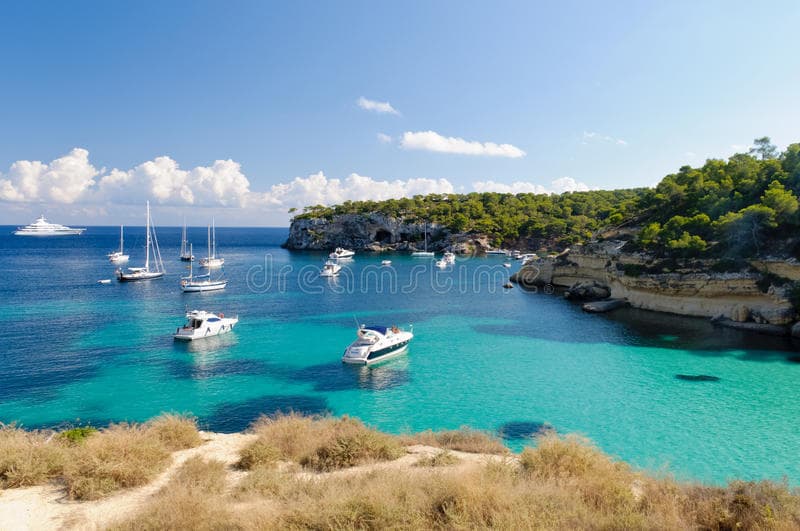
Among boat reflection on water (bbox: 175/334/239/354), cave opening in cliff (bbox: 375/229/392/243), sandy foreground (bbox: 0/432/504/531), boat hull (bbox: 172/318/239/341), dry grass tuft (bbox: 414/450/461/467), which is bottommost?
boat reflection on water (bbox: 175/334/239/354)

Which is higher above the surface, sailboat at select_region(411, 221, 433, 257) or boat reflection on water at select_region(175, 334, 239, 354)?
sailboat at select_region(411, 221, 433, 257)

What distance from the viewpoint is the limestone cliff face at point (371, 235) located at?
104950mm

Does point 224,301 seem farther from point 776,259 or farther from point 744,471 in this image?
point 776,259

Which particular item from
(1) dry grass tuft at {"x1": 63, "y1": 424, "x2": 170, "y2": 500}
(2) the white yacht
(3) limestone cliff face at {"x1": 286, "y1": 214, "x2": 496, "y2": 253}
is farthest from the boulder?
(2) the white yacht

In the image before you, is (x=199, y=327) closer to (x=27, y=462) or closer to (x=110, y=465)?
(x=27, y=462)

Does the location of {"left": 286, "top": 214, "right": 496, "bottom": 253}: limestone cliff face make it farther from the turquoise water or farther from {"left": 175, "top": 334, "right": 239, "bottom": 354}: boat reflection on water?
{"left": 175, "top": 334, "right": 239, "bottom": 354}: boat reflection on water

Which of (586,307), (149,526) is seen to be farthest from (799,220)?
(149,526)

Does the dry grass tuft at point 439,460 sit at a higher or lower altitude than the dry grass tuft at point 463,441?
higher

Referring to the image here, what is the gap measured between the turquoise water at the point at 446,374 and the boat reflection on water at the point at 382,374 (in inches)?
5.5

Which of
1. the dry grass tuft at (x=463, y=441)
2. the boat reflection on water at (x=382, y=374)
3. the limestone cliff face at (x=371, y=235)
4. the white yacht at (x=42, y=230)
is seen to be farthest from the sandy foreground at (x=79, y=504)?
the white yacht at (x=42, y=230)

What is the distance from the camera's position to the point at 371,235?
110438 millimetres

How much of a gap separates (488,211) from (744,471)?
101 metres

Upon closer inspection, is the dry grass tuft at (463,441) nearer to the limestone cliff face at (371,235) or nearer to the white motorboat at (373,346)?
the white motorboat at (373,346)

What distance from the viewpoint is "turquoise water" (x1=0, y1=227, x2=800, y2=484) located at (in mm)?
17703
